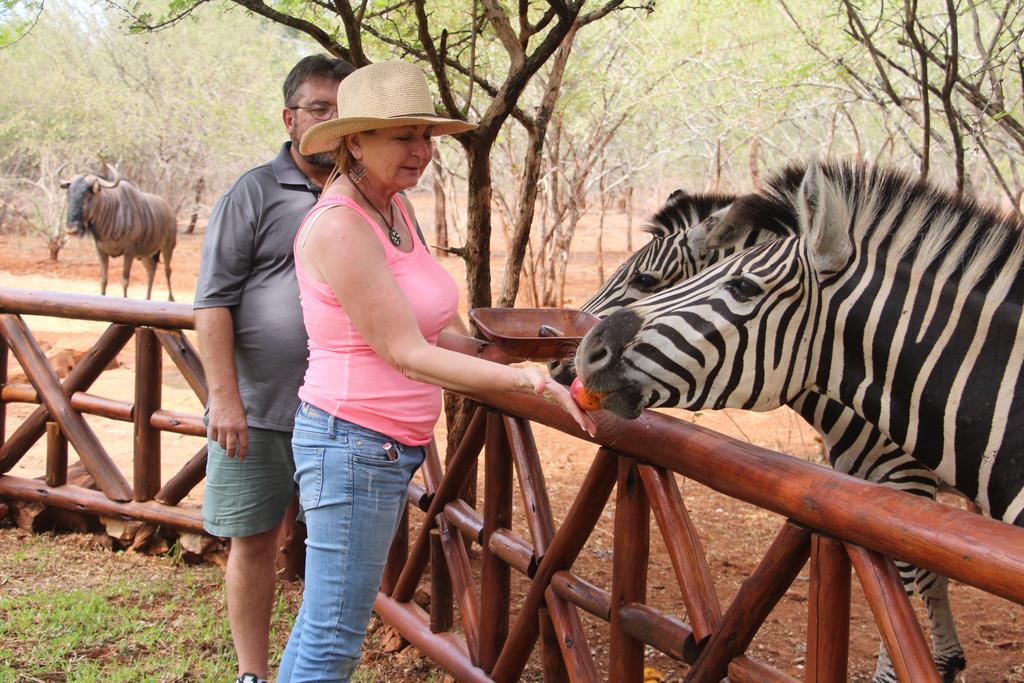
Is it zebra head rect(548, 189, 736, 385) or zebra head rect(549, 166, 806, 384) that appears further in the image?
zebra head rect(548, 189, 736, 385)

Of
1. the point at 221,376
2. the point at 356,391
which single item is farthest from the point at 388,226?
the point at 221,376

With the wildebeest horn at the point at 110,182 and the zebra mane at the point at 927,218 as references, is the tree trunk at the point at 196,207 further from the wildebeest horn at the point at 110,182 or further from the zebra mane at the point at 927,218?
the zebra mane at the point at 927,218

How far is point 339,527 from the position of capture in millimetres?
2201

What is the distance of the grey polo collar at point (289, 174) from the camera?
9.53ft

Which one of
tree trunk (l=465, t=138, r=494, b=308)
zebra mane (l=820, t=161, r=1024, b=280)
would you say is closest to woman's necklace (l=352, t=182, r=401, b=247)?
zebra mane (l=820, t=161, r=1024, b=280)

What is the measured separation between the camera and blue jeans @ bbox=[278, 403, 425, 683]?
2.20 m

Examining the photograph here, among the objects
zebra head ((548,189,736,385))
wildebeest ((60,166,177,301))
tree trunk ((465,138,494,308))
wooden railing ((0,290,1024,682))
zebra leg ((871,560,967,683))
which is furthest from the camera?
wildebeest ((60,166,177,301))

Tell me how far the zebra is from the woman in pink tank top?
0.52 meters

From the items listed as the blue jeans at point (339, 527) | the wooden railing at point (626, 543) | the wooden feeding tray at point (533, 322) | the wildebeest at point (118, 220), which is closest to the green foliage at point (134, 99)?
the wildebeest at point (118, 220)

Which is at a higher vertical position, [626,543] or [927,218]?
[927,218]

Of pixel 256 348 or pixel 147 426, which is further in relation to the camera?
pixel 147 426

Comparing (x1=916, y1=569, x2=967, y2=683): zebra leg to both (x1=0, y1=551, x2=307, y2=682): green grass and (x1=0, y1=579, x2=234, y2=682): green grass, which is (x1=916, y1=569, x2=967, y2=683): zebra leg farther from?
(x1=0, y1=579, x2=234, y2=682): green grass

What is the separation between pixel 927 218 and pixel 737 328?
1.74 ft

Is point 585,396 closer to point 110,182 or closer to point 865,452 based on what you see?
point 865,452
